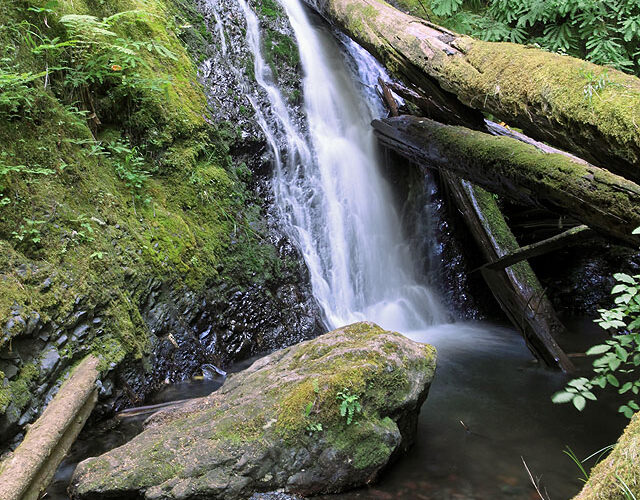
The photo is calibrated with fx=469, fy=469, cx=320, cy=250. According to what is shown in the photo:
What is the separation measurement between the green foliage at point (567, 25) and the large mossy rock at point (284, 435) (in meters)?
7.02

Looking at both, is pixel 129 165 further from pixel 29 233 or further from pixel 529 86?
pixel 529 86

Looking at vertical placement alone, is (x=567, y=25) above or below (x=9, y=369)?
below

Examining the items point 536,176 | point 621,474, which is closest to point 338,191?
point 536,176

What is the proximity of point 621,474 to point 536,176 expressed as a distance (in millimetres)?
2909

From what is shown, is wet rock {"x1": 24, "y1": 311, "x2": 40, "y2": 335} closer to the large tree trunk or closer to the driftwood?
the large tree trunk

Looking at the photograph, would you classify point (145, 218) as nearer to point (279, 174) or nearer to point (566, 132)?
point (279, 174)

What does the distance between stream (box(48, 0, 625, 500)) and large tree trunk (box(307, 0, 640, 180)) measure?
7.63ft

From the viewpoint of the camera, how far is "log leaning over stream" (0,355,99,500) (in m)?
2.51

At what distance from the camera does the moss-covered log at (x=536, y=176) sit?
339 cm

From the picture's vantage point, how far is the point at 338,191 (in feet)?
25.1

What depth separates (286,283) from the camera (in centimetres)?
635

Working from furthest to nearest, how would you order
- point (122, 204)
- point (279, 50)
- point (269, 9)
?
point (269, 9) → point (279, 50) → point (122, 204)

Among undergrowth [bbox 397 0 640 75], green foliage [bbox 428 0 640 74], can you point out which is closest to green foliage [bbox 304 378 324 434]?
undergrowth [bbox 397 0 640 75]

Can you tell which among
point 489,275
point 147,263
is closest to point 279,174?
point 147,263
